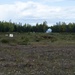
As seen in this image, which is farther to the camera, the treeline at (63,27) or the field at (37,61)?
the treeline at (63,27)

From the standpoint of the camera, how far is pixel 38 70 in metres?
13.4

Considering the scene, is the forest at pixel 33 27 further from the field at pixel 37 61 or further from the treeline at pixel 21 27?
the field at pixel 37 61

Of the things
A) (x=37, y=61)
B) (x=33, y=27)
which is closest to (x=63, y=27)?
(x=33, y=27)

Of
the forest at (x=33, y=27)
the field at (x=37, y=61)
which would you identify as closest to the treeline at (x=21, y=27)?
the forest at (x=33, y=27)

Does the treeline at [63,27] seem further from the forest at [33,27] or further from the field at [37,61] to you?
the field at [37,61]

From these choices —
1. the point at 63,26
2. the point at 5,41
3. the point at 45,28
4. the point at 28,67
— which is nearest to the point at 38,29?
the point at 45,28

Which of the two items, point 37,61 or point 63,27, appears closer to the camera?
point 37,61

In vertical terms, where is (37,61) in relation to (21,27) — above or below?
above

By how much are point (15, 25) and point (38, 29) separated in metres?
8.70

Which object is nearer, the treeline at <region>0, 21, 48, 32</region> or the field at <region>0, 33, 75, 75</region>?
the field at <region>0, 33, 75, 75</region>

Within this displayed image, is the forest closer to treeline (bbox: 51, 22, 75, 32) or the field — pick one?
treeline (bbox: 51, 22, 75, 32)

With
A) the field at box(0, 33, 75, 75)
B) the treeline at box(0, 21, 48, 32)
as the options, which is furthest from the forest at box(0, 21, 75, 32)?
the field at box(0, 33, 75, 75)

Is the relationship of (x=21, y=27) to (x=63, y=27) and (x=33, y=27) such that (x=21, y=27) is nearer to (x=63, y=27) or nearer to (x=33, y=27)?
(x=33, y=27)

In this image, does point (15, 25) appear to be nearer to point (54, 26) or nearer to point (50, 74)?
point (54, 26)
